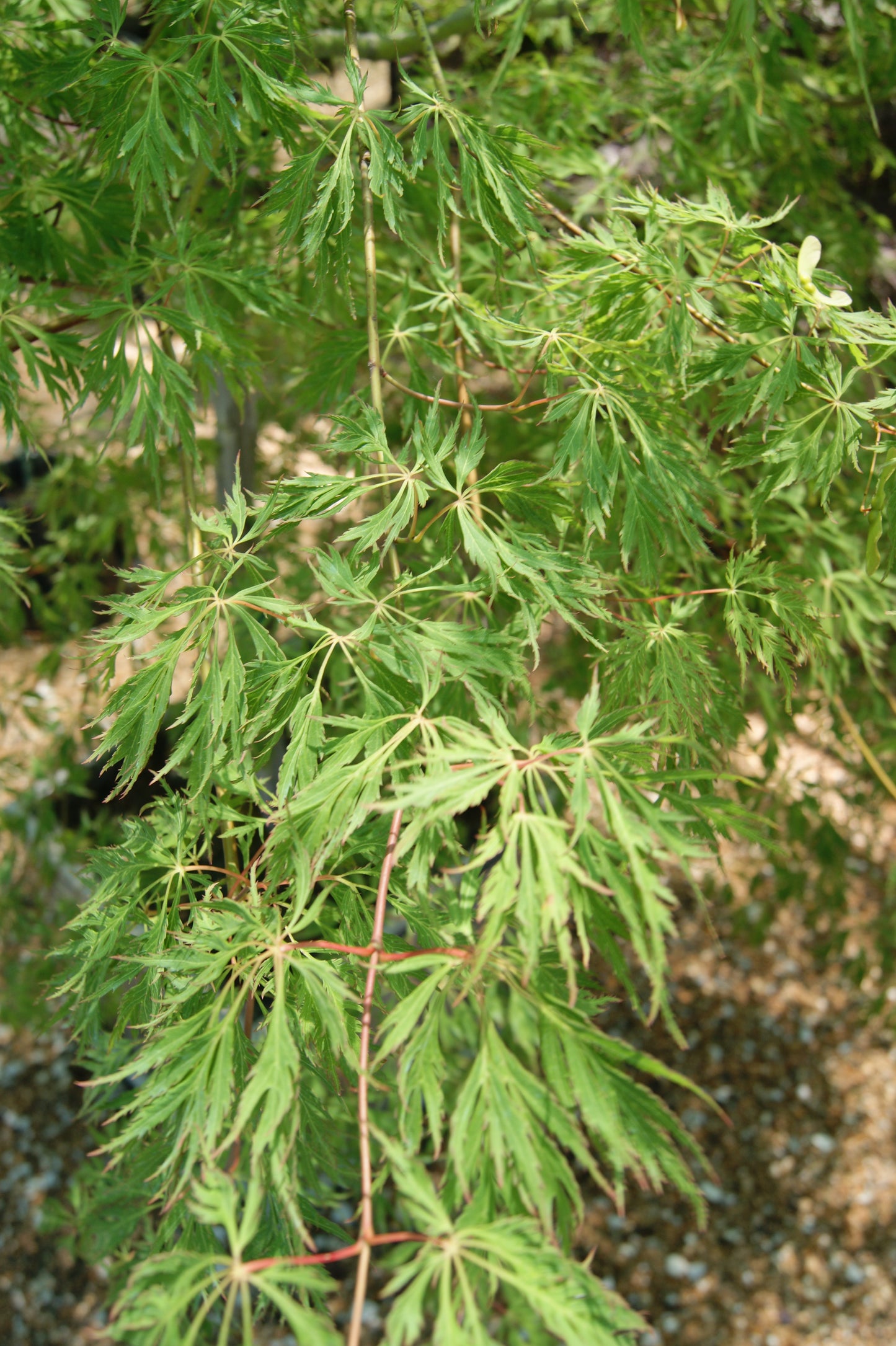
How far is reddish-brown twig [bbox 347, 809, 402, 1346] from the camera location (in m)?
0.54

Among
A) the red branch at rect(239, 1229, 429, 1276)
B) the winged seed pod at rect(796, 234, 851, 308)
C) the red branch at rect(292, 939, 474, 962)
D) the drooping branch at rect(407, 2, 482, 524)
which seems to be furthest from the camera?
the drooping branch at rect(407, 2, 482, 524)

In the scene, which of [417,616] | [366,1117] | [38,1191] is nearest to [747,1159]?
[38,1191]

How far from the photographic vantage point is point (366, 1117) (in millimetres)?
587

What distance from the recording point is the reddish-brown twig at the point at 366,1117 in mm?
540

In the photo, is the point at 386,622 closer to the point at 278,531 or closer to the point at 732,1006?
the point at 278,531

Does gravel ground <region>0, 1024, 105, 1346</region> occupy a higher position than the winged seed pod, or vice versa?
the winged seed pod

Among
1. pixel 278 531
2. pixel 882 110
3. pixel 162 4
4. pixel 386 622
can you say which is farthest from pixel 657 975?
pixel 882 110

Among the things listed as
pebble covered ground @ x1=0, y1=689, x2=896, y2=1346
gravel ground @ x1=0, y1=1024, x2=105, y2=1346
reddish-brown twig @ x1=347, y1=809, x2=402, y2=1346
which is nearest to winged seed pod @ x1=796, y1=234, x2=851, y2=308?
reddish-brown twig @ x1=347, y1=809, x2=402, y2=1346

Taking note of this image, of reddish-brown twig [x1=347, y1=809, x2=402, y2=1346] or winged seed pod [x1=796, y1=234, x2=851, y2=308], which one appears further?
winged seed pod [x1=796, y1=234, x2=851, y2=308]

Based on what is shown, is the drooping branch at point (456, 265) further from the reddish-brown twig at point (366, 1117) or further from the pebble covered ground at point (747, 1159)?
the pebble covered ground at point (747, 1159)

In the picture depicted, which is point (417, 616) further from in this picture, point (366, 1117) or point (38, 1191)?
point (38, 1191)

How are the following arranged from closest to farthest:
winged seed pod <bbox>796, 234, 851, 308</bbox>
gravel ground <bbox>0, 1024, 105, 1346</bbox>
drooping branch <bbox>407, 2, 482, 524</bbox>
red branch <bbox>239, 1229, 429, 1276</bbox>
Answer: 1. red branch <bbox>239, 1229, 429, 1276</bbox>
2. winged seed pod <bbox>796, 234, 851, 308</bbox>
3. drooping branch <bbox>407, 2, 482, 524</bbox>
4. gravel ground <bbox>0, 1024, 105, 1346</bbox>

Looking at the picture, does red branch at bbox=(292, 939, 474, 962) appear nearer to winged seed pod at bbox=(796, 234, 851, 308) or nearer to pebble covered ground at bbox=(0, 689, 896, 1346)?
winged seed pod at bbox=(796, 234, 851, 308)

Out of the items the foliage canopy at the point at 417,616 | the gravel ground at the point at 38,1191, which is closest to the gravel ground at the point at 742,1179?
the gravel ground at the point at 38,1191
